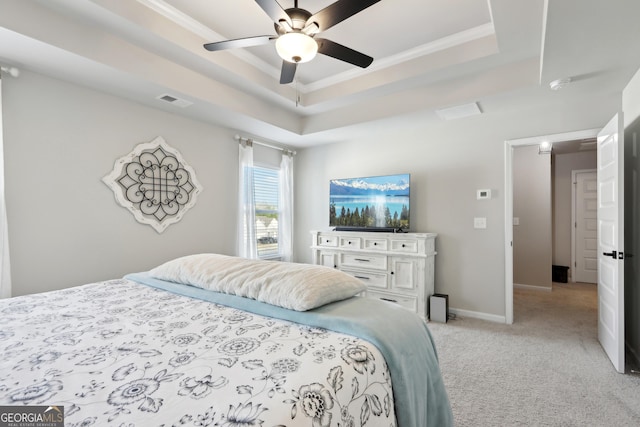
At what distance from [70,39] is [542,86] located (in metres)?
3.76

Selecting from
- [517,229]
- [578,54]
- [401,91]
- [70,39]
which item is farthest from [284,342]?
[517,229]

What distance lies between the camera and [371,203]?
393cm

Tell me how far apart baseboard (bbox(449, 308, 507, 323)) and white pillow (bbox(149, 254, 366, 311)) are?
2.52 meters

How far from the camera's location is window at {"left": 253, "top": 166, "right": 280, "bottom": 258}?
430 cm

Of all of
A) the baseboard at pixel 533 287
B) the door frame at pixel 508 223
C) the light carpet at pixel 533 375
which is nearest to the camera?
the light carpet at pixel 533 375

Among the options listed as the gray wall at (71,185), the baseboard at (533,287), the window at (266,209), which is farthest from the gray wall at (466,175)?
the gray wall at (71,185)

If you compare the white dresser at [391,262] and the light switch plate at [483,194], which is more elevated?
the light switch plate at [483,194]

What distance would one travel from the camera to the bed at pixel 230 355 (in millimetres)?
762

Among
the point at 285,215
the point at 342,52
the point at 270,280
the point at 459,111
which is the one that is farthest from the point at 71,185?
the point at 459,111

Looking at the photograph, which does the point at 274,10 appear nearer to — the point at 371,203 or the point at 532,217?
the point at 371,203

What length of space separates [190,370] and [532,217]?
569 cm

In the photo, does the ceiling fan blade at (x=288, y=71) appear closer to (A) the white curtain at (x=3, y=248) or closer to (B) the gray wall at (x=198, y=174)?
(B) the gray wall at (x=198, y=174)

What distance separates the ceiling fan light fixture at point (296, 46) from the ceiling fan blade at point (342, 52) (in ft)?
0.38

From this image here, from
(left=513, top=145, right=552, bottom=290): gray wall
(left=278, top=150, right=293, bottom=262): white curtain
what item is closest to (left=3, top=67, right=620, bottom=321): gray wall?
(left=278, top=150, right=293, bottom=262): white curtain
